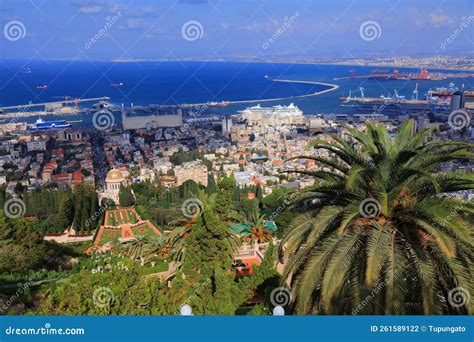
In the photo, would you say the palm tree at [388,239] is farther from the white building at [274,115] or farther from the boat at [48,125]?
the white building at [274,115]

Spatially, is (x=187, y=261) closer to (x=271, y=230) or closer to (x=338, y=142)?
(x=338, y=142)

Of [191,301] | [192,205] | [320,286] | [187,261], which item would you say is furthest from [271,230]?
[320,286]

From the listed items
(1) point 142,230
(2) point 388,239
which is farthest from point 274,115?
(2) point 388,239

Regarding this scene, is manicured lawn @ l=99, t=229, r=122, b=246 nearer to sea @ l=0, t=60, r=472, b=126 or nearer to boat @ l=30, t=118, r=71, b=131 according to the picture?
boat @ l=30, t=118, r=71, b=131

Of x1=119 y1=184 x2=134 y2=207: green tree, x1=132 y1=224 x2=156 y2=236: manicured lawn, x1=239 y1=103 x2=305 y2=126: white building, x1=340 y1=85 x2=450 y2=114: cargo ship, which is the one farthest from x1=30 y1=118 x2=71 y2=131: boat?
x1=340 y1=85 x2=450 y2=114: cargo ship

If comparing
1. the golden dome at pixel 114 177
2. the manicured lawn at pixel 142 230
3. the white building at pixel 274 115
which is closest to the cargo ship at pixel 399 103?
the white building at pixel 274 115

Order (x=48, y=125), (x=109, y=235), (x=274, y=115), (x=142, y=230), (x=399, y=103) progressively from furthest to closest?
(x=399, y=103)
(x=274, y=115)
(x=48, y=125)
(x=142, y=230)
(x=109, y=235)

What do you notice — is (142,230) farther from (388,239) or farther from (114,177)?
(388,239)

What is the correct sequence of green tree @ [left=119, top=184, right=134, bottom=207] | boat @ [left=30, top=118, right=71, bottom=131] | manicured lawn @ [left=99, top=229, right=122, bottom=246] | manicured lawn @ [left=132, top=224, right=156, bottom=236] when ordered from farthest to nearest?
boat @ [left=30, top=118, right=71, bottom=131] < green tree @ [left=119, top=184, right=134, bottom=207] < manicured lawn @ [left=132, top=224, right=156, bottom=236] < manicured lawn @ [left=99, top=229, right=122, bottom=246]
